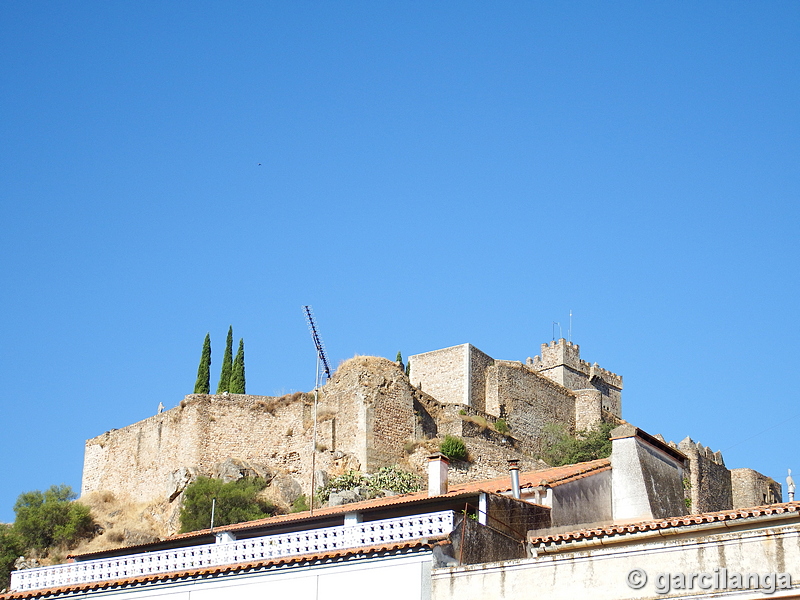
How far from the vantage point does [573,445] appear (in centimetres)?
5628

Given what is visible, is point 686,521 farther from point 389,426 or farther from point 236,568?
point 389,426

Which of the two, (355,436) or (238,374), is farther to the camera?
(238,374)

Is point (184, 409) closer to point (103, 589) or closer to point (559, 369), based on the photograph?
point (559, 369)

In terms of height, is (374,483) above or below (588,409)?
below

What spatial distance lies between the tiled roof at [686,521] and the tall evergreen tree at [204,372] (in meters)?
38.8

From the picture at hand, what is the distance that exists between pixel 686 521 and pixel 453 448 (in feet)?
90.1

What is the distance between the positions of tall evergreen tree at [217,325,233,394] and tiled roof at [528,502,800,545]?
38.4 m

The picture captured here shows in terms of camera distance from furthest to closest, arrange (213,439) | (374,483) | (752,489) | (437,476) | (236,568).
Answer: (752,489), (213,439), (374,483), (437,476), (236,568)

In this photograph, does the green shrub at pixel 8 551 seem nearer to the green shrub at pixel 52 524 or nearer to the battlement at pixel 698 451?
the green shrub at pixel 52 524

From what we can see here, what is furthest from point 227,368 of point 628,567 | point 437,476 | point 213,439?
point 628,567

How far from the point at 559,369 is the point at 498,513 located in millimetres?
41897

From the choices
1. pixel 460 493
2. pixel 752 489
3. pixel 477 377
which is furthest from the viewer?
pixel 477 377

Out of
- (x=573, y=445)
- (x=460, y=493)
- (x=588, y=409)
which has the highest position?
(x=588, y=409)

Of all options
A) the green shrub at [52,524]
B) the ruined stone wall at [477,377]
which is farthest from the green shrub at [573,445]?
the green shrub at [52,524]
